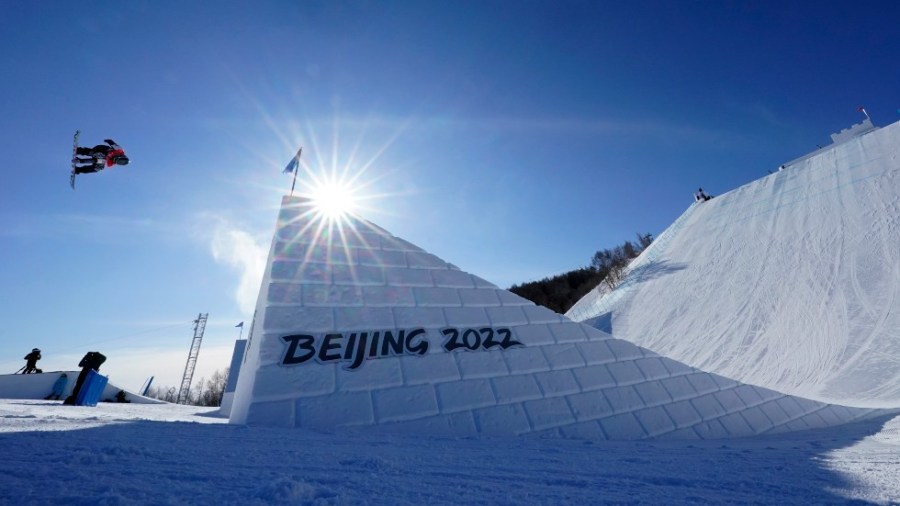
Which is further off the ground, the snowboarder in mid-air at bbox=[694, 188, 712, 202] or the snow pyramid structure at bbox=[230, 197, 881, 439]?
the snowboarder in mid-air at bbox=[694, 188, 712, 202]

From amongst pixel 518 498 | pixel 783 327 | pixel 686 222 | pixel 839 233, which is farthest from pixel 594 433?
pixel 686 222

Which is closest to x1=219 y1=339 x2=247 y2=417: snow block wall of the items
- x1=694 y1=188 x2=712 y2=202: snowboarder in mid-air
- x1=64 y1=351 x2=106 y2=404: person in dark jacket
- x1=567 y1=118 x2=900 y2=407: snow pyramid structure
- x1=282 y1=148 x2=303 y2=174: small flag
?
x1=64 y1=351 x2=106 y2=404: person in dark jacket

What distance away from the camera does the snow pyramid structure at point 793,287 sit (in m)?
9.48

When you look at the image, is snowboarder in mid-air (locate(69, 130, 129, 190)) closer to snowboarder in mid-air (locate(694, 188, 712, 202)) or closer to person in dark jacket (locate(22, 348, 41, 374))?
person in dark jacket (locate(22, 348, 41, 374))

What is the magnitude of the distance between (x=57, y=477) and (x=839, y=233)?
64.9 feet

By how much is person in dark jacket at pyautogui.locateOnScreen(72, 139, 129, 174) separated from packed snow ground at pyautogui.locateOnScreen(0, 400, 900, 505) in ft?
47.9

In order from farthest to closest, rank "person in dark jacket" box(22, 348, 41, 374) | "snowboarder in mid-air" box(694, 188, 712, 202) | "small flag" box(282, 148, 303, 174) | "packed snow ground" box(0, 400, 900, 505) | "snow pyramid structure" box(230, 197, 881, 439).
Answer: "snowboarder in mid-air" box(694, 188, 712, 202) < "person in dark jacket" box(22, 348, 41, 374) < "small flag" box(282, 148, 303, 174) < "snow pyramid structure" box(230, 197, 881, 439) < "packed snow ground" box(0, 400, 900, 505)

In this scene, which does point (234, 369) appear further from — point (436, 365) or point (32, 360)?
point (436, 365)

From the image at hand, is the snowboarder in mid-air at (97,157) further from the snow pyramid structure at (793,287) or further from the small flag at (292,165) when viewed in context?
the snow pyramid structure at (793,287)

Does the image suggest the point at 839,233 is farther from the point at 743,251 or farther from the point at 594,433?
the point at 594,433

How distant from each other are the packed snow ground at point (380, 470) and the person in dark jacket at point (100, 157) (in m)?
14.6

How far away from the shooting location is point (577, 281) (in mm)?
36844

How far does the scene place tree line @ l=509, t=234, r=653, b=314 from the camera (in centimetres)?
3021

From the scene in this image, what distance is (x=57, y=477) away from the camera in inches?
70.2
